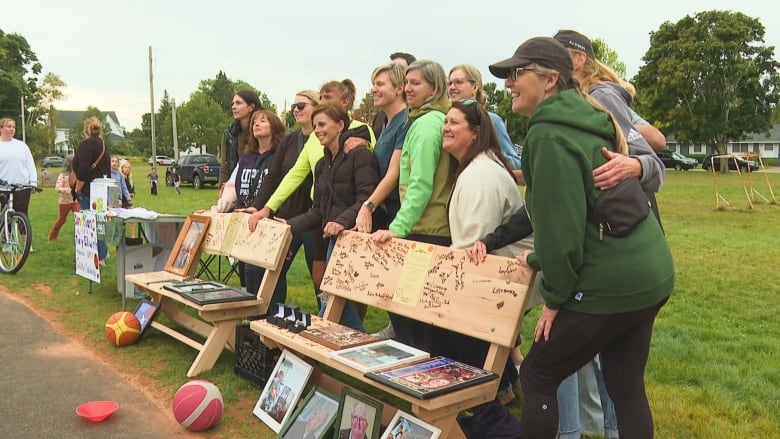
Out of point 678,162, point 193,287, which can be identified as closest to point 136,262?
point 193,287

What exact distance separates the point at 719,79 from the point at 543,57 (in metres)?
44.4

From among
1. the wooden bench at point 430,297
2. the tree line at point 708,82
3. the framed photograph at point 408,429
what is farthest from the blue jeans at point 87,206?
the tree line at point 708,82

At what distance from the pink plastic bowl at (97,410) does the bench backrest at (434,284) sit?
4.76 feet

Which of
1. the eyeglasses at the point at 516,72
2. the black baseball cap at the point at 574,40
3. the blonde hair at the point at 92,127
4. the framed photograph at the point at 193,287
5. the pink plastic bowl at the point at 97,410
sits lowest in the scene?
the pink plastic bowl at the point at 97,410

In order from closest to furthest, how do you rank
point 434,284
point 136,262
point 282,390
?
point 434,284
point 282,390
point 136,262

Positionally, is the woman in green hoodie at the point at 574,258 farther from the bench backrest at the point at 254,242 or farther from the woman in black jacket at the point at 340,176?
the bench backrest at the point at 254,242

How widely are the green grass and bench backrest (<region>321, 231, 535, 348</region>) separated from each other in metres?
1.01

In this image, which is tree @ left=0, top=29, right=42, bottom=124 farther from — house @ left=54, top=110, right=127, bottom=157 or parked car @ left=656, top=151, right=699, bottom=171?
parked car @ left=656, top=151, right=699, bottom=171

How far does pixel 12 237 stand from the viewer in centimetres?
792

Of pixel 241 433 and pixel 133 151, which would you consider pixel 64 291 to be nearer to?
pixel 241 433

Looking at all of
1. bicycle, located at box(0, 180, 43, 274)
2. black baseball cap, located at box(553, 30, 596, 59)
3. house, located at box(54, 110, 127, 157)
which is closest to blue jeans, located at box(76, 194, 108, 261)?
bicycle, located at box(0, 180, 43, 274)

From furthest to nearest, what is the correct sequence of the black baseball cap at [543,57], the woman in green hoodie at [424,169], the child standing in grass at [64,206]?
the child standing in grass at [64,206] < the woman in green hoodie at [424,169] < the black baseball cap at [543,57]

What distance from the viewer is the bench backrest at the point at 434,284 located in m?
2.96

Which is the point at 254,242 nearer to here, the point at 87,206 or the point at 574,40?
→ the point at 574,40
